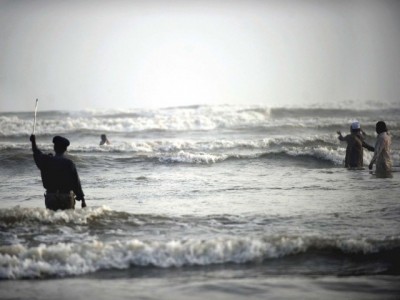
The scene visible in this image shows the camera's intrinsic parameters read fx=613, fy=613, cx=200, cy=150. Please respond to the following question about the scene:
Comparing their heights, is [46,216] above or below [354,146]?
below

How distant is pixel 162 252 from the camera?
21.7 feet

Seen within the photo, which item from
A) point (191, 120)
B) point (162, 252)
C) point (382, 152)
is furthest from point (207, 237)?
point (191, 120)

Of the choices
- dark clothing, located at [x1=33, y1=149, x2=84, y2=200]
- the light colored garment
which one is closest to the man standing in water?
dark clothing, located at [x1=33, y1=149, x2=84, y2=200]

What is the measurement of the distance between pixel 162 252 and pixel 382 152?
7132 millimetres

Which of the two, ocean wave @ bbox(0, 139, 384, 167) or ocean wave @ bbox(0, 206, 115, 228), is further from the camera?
ocean wave @ bbox(0, 139, 384, 167)

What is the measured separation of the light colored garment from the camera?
474 inches

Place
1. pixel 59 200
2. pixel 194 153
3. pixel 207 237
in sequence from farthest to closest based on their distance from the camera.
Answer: pixel 194 153
pixel 59 200
pixel 207 237

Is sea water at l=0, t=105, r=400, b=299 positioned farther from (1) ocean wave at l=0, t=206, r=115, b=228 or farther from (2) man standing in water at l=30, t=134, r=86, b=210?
(2) man standing in water at l=30, t=134, r=86, b=210

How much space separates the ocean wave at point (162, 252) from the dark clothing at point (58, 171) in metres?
0.87

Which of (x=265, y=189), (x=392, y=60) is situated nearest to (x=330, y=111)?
(x=392, y=60)

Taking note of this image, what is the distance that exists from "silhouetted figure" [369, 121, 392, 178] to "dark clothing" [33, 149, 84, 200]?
6579 millimetres

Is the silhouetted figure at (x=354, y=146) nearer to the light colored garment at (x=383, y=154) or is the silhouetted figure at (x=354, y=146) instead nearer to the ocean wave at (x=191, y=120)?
the light colored garment at (x=383, y=154)

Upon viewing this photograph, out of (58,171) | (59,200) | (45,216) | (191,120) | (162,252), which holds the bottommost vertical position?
(162,252)

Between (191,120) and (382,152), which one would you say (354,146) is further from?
(191,120)
